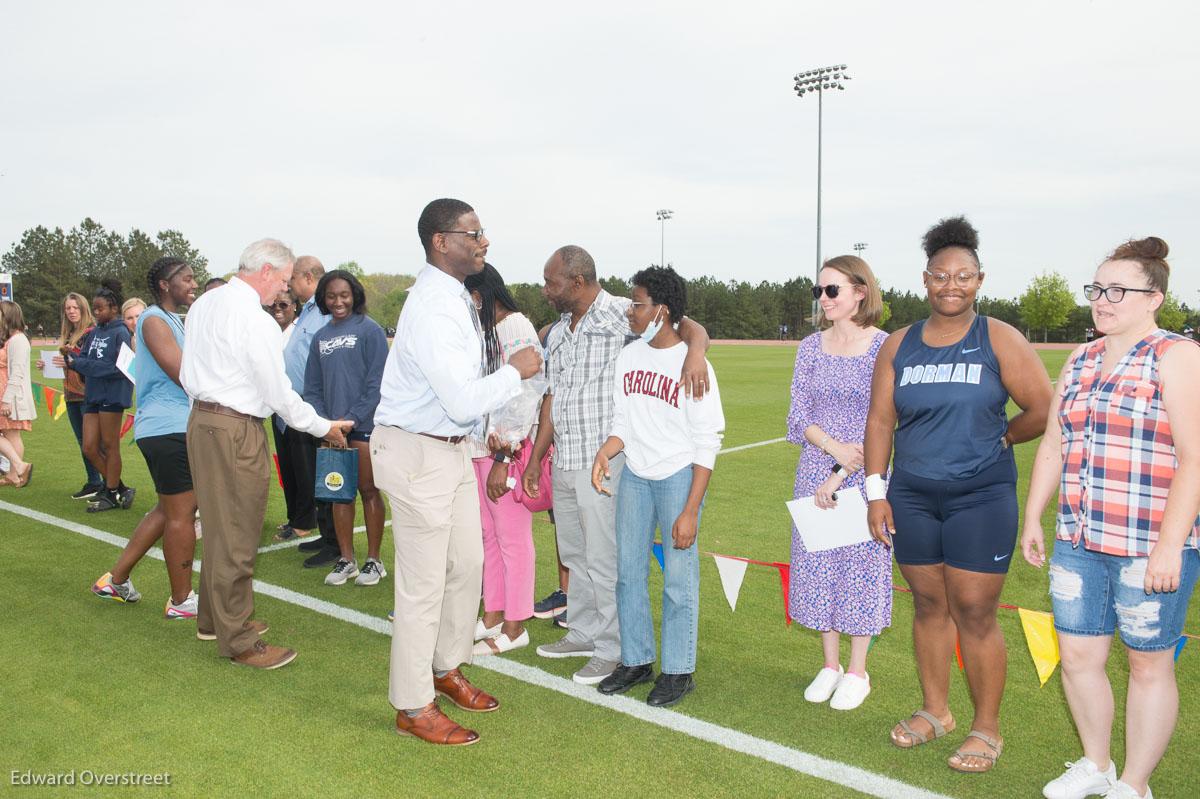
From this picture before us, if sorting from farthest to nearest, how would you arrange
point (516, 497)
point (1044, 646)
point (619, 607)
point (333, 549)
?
1. point (333, 549)
2. point (516, 497)
3. point (619, 607)
4. point (1044, 646)

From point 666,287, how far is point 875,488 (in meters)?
1.30

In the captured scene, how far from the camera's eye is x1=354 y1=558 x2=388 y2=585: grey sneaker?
582cm

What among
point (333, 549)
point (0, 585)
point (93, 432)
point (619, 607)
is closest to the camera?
point (619, 607)

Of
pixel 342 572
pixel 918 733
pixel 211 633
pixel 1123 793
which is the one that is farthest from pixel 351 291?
pixel 1123 793

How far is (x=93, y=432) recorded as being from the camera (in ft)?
27.0

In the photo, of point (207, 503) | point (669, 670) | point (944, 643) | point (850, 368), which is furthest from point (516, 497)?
point (944, 643)

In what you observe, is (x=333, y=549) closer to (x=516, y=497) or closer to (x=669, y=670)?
(x=516, y=497)

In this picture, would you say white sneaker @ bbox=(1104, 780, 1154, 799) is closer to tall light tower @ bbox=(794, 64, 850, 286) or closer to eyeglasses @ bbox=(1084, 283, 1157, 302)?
eyeglasses @ bbox=(1084, 283, 1157, 302)

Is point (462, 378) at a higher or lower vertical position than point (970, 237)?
lower

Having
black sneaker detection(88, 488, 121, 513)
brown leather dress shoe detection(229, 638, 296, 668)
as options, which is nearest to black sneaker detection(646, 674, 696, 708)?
brown leather dress shoe detection(229, 638, 296, 668)

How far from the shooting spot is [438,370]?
10.8 feet

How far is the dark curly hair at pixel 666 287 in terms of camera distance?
3.89 meters

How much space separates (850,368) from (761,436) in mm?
9755

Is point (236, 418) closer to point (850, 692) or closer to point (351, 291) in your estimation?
point (351, 291)
